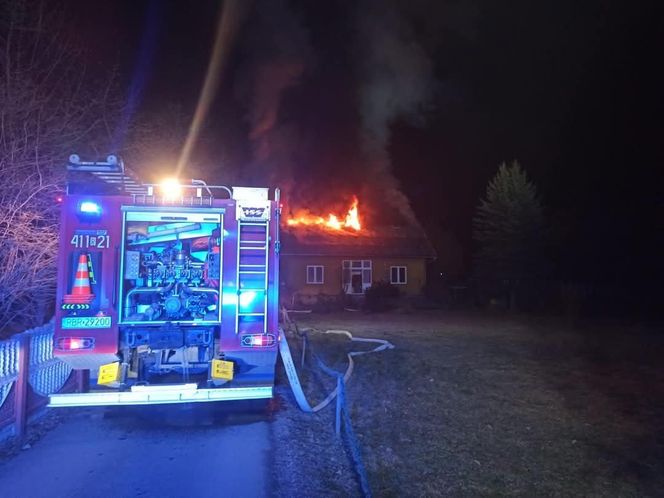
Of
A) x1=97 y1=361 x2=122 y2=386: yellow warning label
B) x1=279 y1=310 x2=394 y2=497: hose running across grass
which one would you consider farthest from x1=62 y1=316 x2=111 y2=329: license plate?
x1=279 y1=310 x2=394 y2=497: hose running across grass

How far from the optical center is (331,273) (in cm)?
3031

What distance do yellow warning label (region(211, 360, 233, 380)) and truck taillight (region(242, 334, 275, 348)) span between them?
0.31 meters

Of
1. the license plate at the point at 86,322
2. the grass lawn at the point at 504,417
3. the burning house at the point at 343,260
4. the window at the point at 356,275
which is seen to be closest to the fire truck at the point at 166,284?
the license plate at the point at 86,322

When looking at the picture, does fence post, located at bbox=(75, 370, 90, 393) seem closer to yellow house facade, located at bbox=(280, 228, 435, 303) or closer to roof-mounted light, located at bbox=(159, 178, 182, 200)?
roof-mounted light, located at bbox=(159, 178, 182, 200)

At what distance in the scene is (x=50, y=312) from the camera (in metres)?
12.1

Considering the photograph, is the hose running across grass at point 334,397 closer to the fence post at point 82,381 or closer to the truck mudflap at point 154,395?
the truck mudflap at point 154,395

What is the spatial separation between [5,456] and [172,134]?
1092 centimetres

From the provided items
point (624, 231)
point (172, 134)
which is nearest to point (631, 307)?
point (624, 231)

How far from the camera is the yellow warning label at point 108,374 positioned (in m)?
5.65

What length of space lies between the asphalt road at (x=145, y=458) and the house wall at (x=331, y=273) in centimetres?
2224

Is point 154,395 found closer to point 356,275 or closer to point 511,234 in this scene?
point 356,275

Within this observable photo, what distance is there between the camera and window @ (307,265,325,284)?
30109mm

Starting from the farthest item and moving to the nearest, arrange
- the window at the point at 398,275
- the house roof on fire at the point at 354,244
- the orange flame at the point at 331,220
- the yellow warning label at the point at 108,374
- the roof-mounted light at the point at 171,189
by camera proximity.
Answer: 1. the orange flame at the point at 331,220
2. the window at the point at 398,275
3. the house roof on fire at the point at 354,244
4. the roof-mounted light at the point at 171,189
5. the yellow warning label at the point at 108,374

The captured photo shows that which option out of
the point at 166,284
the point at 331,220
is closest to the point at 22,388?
the point at 166,284
